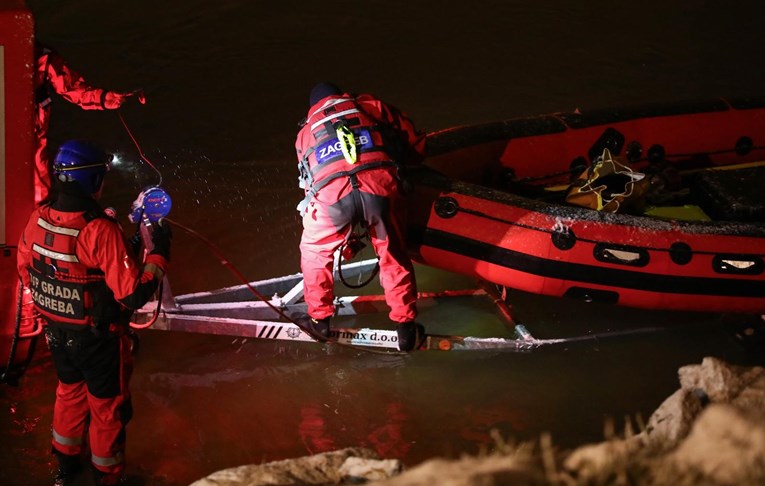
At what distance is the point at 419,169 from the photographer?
445 cm

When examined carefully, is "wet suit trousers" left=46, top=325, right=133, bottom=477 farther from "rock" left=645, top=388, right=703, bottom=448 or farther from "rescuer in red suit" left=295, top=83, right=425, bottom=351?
"rock" left=645, top=388, right=703, bottom=448

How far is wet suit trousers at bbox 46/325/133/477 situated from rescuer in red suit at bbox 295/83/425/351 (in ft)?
3.11

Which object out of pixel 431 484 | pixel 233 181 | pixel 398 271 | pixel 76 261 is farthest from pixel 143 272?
pixel 233 181

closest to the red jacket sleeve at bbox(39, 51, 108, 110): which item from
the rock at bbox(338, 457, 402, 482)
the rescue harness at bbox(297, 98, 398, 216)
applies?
the rescue harness at bbox(297, 98, 398, 216)

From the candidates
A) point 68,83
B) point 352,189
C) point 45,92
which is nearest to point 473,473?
point 352,189

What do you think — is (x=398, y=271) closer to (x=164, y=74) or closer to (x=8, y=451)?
(x=8, y=451)

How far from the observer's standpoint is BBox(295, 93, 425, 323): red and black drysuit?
3773mm

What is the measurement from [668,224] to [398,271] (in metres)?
1.29

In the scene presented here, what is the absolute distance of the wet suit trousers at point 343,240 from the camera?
3793 mm

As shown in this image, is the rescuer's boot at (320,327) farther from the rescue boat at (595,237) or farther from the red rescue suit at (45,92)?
the red rescue suit at (45,92)

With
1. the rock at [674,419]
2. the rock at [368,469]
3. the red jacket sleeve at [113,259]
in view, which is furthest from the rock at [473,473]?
the red jacket sleeve at [113,259]

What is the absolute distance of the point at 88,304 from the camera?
318 centimetres

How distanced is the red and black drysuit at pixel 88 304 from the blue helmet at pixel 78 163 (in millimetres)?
58

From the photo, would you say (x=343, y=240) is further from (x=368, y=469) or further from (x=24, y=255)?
(x=368, y=469)
